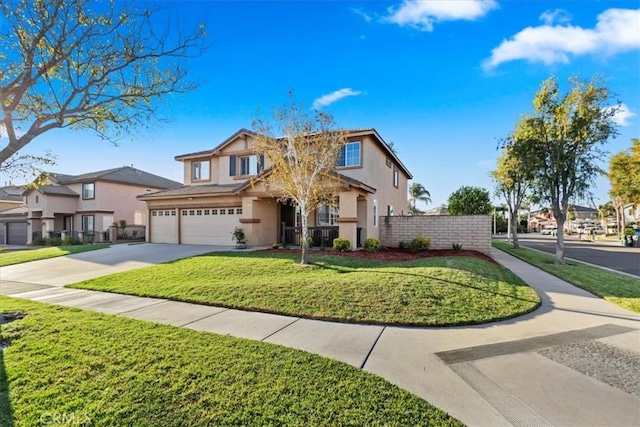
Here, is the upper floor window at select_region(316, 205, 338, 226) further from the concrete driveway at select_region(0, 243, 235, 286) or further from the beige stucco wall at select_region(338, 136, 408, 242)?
the concrete driveway at select_region(0, 243, 235, 286)

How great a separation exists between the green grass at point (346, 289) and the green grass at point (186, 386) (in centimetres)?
225

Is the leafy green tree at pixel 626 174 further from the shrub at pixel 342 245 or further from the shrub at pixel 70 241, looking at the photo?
the shrub at pixel 70 241

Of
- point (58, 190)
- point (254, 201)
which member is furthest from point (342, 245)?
point (58, 190)

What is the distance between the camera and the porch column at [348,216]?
14.8 m

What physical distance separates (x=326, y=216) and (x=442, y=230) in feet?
21.5

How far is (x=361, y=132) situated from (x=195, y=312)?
12355 mm

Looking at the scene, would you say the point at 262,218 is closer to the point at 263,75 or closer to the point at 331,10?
the point at 263,75

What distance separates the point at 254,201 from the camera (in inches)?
671

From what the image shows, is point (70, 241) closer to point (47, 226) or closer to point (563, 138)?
point (47, 226)

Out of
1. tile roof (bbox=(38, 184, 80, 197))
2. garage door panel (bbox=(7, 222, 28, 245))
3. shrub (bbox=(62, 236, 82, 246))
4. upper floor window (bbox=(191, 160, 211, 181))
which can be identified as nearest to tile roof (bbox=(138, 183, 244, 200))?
upper floor window (bbox=(191, 160, 211, 181))

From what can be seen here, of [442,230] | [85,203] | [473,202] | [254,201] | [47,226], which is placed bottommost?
[442,230]

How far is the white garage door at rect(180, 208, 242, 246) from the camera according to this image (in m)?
18.5

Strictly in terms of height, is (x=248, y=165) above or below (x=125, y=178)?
below

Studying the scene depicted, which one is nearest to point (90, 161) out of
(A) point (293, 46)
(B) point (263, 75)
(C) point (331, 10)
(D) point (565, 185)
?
(B) point (263, 75)
